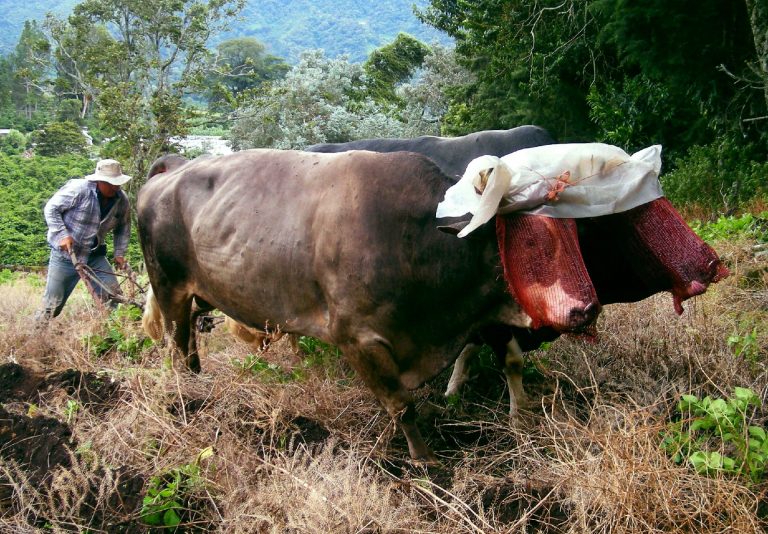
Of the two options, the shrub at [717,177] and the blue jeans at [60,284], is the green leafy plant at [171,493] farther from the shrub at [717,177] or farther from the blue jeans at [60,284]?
the shrub at [717,177]

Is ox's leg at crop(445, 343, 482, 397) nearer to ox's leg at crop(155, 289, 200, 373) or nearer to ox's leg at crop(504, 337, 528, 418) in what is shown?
ox's leg at crop(504, 337, 528, 418)

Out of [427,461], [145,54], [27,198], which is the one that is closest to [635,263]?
[427,461]

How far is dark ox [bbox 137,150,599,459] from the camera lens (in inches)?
157

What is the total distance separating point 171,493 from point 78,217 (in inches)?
174

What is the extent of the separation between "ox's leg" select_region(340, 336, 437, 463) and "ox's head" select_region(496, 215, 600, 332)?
0.84 meters

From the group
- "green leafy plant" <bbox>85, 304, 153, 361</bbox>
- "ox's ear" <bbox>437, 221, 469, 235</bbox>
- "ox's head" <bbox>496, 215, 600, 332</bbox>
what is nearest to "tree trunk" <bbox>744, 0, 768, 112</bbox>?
"ox's head" <bbox>496, 215, 600, 332</bbox>

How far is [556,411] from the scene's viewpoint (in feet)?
13.4

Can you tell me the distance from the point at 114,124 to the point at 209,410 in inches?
664

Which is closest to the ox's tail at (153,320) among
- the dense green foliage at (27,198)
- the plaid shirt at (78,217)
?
the plaid shirt at (78,217)

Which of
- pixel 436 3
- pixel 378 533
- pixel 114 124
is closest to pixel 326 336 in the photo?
pixel 378 533

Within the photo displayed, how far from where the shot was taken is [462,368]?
5254 millimetres

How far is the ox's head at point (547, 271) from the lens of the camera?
337cm

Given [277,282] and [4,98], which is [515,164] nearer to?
[277,282]

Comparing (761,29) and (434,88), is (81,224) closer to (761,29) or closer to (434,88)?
(761,29)
